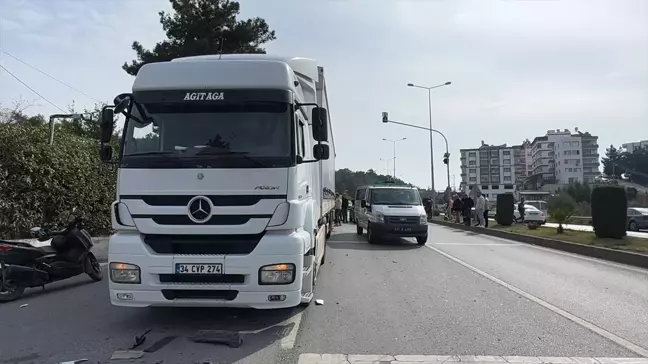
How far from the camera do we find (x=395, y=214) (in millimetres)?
16172

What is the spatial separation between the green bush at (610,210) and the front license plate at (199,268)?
1497cm

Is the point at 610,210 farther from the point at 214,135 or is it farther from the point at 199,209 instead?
the point at 199,209

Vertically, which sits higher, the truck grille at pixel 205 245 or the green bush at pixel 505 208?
the truck grille at pixel 205 245

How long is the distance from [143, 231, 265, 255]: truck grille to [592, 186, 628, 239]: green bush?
48.0ft

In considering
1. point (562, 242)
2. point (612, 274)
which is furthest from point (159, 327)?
point (562, 242)

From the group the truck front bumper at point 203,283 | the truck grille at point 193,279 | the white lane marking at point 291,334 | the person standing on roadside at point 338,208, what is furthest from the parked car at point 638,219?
the truck grille at point 193,279

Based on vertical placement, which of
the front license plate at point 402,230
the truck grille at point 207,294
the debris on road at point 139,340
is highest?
the truck grille at point 207,294

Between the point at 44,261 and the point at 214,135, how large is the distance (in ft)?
14.1

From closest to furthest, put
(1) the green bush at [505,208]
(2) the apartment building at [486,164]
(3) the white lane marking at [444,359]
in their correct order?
(3) the white lane marking at [444,359]
(1) the green bush at [505,208]
(2) the apartment building at [486,164]

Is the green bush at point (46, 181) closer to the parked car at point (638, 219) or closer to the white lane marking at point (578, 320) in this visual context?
the white lane marking at point (578, 320)

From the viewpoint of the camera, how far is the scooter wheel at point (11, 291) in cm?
778

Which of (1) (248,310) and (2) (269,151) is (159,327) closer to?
(1) (248,310)

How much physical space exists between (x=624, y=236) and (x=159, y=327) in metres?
16.2

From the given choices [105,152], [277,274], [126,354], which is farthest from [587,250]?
[126,354]
